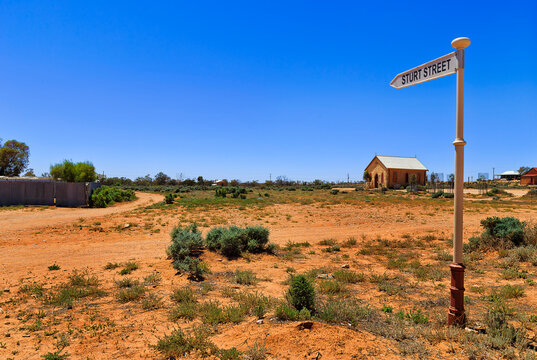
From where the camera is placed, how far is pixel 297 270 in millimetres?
7887

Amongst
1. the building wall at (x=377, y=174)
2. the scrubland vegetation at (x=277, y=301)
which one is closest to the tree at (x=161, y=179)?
the building wall at (x=377, y=174)

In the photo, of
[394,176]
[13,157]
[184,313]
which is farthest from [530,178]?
[13,157]

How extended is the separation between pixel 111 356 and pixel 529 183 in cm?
7788

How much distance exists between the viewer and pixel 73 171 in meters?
32.0

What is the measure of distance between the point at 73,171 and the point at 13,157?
37127 millimetres

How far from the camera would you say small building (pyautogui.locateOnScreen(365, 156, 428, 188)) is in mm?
49344

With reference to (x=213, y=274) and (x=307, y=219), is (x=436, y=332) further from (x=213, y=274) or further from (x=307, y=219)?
(x=307, y=219)

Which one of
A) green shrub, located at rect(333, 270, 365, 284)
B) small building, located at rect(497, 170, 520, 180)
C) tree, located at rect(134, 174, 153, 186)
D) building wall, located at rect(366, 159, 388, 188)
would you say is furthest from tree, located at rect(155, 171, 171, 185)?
small building, located at rect(497, 170, 520, 180)

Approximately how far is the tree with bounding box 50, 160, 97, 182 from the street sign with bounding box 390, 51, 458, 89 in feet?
117

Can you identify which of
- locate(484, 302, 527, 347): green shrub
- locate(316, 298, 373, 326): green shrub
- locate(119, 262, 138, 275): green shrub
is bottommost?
locate(119, 262, 138, 275): green shrub

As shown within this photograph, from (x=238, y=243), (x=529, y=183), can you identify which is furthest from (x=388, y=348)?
(x=529, y=183)

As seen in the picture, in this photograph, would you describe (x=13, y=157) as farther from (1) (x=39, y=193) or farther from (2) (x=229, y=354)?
(2) (x=229, y=354)

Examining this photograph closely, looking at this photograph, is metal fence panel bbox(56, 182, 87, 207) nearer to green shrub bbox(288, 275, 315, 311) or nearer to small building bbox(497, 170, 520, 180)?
green shrub bbox(288, 275, 315, 311)

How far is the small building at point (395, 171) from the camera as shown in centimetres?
4934
